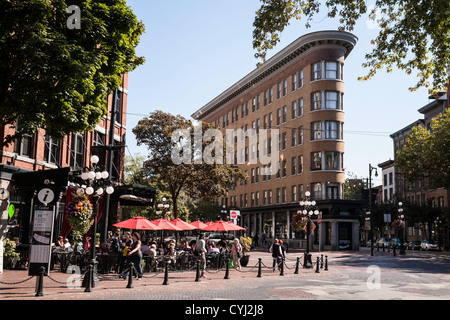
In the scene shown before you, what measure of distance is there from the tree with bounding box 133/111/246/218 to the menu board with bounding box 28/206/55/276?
67.9ft

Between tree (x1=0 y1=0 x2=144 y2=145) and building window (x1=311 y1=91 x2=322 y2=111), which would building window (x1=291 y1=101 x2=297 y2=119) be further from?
tree (x1=0 y1=0 x2=144 y2=145)

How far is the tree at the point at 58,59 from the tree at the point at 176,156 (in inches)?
820

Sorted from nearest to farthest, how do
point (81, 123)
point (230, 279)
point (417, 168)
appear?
point (81, 123) → point (230, 279) → point (417, 168)

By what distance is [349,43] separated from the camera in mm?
51594

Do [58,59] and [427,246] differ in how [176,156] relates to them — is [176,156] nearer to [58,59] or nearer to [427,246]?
[58,59]

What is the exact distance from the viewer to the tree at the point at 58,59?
467 inches

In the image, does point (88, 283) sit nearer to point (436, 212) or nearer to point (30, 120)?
point (30, 120)

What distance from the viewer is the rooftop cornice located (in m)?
50.9

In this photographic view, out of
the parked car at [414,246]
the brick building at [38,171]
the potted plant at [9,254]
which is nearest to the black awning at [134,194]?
the brick building at [38,171]

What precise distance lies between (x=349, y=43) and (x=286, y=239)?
24.3 m

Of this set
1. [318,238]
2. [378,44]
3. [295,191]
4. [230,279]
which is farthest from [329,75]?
[378,44]

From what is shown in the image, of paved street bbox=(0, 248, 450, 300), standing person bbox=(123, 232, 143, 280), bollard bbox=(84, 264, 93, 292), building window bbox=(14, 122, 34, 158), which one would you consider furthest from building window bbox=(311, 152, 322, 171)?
bollard bbox=(84, 264, 93, 292)

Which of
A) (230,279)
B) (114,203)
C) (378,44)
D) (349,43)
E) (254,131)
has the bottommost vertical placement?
(230,279)

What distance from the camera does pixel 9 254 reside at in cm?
1870
